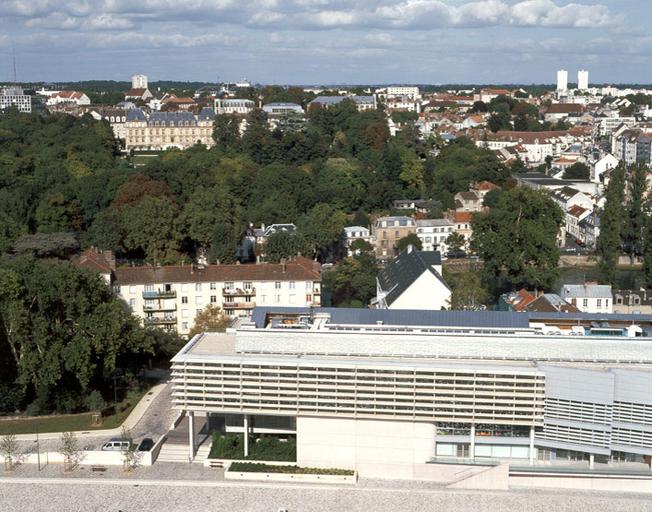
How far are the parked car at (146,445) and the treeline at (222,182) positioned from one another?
1698 cm

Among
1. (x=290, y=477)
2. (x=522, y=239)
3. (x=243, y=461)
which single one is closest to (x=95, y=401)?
(x=243, y=461)

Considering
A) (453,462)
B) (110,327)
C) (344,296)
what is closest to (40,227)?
(344,296)

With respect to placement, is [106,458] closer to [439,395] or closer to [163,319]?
[439,395]

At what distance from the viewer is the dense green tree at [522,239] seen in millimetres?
38188

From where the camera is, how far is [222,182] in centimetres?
5594

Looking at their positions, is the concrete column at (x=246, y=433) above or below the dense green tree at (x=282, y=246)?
below

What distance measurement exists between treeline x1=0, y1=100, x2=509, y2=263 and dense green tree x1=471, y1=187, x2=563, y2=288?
8982 millimetres

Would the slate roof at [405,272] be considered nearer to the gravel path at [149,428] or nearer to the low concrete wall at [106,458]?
the gravel path at [149,428]

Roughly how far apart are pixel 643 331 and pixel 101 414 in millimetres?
16378

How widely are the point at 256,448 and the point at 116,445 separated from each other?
380 cm

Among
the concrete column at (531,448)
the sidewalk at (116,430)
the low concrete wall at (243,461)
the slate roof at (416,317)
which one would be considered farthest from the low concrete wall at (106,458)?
the concrete column at (531,448)

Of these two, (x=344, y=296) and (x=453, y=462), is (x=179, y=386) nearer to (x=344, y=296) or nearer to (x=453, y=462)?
(x=453, y=462)

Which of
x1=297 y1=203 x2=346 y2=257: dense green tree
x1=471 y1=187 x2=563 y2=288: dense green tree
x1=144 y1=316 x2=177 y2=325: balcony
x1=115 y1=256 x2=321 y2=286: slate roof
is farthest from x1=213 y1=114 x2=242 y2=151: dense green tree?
x1=144 y1=316 x2=177 y2=325: balcony

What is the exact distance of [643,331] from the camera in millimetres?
26281
